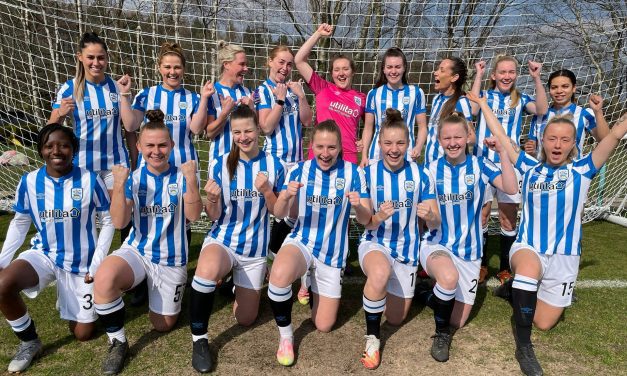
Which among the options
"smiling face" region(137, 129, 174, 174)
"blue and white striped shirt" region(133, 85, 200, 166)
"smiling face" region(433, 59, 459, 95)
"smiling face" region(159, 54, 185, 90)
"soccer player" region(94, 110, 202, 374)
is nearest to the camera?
"soccer player" region(94, 110, 202, 374)

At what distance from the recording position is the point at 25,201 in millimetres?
2762

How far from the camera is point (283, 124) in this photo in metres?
3.67

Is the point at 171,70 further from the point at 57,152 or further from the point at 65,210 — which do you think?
the point at 65,210

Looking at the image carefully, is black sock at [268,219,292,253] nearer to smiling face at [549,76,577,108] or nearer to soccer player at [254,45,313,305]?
soccer player at [254,45,313,305]

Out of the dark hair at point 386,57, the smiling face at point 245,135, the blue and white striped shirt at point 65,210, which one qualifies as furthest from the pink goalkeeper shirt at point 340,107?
the blue and white striped shirt at point 65,210

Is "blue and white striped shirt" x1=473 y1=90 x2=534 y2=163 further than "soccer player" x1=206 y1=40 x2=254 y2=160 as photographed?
Yes

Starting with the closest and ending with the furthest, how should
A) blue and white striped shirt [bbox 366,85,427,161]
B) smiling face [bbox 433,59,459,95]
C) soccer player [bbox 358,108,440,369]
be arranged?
1. soccer player [bbox 358,108,440,369]
2. smiling face [bbox 433,59,459,95]
3. blue and white striped shirt [bbox 366,85,427,161]

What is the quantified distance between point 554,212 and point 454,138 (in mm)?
847

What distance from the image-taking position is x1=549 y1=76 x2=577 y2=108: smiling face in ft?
12.1

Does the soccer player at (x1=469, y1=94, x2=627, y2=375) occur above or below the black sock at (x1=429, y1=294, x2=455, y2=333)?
above

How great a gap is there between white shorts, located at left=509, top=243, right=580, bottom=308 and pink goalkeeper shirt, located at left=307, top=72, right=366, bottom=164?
1575mm

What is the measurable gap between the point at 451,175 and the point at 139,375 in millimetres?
2301

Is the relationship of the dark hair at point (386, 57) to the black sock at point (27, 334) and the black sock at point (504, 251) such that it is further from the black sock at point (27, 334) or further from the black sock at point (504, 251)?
the black sock at point (27, 334)


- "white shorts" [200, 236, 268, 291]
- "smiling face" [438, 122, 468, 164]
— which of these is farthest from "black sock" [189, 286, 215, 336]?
"smiling face" [438, 122, 468, 164]
